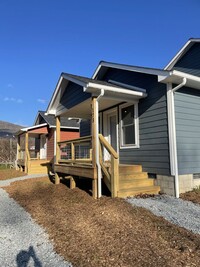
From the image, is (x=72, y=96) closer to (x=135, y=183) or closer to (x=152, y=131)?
(x=152, y=131)

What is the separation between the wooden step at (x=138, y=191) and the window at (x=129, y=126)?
177cm

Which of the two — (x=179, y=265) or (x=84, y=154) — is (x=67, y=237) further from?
(x=84, y=154)

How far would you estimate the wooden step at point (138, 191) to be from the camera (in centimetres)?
637

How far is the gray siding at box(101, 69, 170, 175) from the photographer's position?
23.0 feet

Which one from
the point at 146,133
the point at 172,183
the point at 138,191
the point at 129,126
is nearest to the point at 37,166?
the point at 129,126

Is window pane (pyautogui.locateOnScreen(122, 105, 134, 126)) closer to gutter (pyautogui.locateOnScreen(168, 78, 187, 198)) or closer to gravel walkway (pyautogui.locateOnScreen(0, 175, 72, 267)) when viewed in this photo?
gutter (pyautogui.locateOnScreen(168, 78, 187, 198))

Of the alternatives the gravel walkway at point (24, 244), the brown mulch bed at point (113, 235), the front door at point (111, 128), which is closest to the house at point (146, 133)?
the front door at point (111, 128)

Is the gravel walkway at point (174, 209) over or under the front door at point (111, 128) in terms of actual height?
under

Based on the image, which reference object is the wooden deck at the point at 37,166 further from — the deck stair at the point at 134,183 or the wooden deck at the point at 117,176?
the deck stair at the point at 134,183

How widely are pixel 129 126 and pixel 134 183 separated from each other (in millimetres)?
2487

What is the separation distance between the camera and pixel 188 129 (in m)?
7.25

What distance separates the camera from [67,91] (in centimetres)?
945

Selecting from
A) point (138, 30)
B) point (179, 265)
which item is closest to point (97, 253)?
point (179, 265)

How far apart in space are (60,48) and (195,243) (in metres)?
17.6
